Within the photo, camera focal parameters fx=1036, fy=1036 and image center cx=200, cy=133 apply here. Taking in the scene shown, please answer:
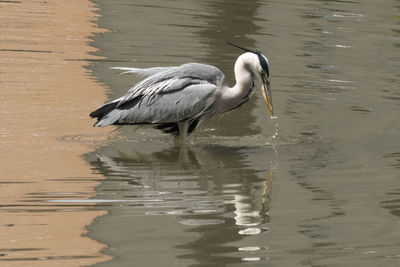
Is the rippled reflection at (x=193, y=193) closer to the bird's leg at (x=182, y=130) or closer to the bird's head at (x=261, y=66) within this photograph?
the bird's leg at (x=182, y=130)

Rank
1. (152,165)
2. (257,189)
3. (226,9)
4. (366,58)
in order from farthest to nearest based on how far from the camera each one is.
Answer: (226,9) → (366,58) → (152,165) → (257,189)

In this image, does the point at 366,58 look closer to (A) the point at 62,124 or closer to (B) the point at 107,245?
(A) the point at 62,124

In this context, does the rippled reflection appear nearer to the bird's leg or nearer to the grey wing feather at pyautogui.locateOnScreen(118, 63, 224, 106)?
the bird's leg

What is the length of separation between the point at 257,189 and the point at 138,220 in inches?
58.7

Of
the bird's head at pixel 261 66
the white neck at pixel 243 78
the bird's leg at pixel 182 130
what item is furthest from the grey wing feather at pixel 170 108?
the bird's head at pixel 261 66

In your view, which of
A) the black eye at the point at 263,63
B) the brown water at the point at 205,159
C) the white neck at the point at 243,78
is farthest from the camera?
the white neck at the point at 243,78

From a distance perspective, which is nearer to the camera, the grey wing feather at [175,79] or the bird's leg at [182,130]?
the grey wing feather at [175,79]

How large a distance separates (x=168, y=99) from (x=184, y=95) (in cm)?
17

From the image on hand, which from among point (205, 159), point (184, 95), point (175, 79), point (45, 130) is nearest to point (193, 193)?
point (205, 159)

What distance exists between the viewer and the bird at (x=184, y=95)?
32.6ft

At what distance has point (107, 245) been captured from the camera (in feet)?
23.0

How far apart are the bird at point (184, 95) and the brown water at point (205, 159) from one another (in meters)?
0.29

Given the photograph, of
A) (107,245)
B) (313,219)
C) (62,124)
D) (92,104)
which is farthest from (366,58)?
A: (107,245)

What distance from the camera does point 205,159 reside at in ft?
31.9
